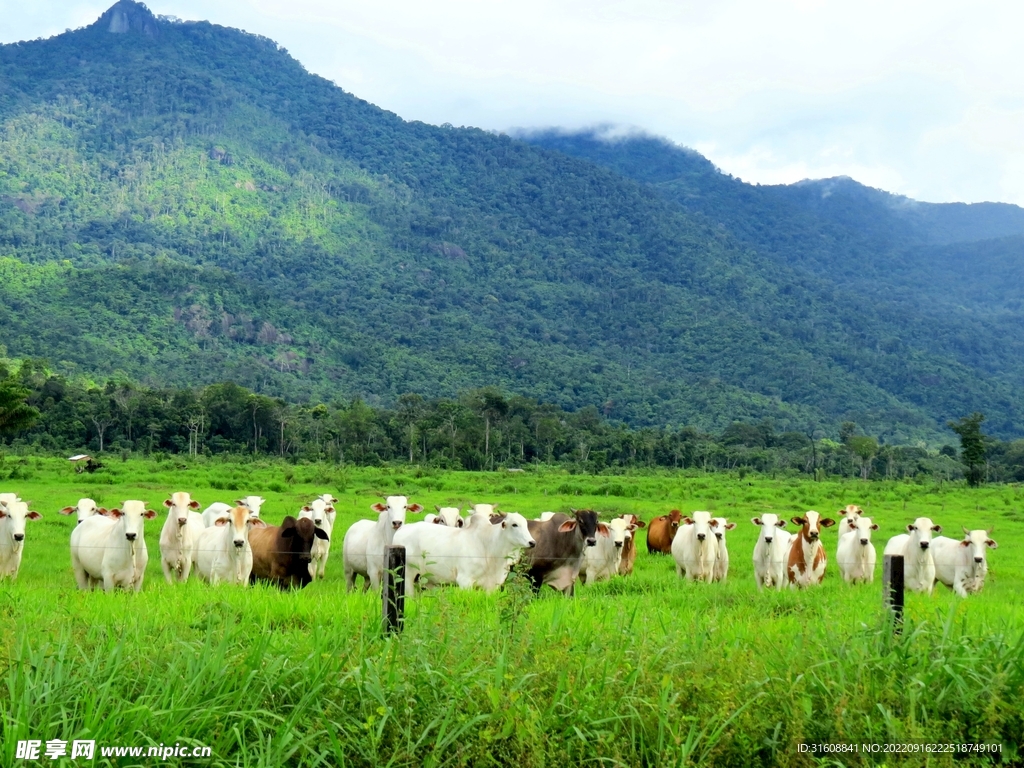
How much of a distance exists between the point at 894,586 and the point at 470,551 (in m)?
5.93

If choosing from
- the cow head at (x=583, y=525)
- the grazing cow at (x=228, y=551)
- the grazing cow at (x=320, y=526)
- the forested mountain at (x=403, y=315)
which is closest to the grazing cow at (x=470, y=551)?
the cow head at (x=583, y=525)

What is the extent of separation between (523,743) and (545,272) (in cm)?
19038

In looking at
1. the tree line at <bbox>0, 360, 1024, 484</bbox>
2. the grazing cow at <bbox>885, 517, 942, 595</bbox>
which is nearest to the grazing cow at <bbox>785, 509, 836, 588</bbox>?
the grazing cow at <bbox>885, 517, 942, 595</bbox>

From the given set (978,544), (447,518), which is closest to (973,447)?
(978,544)

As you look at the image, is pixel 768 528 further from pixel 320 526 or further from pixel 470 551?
pixel 320 526

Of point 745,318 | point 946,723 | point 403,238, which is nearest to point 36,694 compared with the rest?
point 946,723

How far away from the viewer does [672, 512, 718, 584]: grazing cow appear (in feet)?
45.6

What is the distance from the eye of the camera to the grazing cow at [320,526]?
14.4m

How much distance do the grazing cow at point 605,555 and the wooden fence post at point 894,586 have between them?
790cm

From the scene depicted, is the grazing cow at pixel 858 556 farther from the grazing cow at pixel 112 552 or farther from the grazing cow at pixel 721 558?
the grazing cow at pixel 112 552

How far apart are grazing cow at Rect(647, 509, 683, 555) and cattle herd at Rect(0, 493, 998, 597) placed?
11.9ft

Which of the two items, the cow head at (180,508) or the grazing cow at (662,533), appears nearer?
the cow head at (180,508)

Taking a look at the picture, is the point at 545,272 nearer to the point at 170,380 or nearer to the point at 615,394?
the point at 615,394

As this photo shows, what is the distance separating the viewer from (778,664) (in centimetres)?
610
